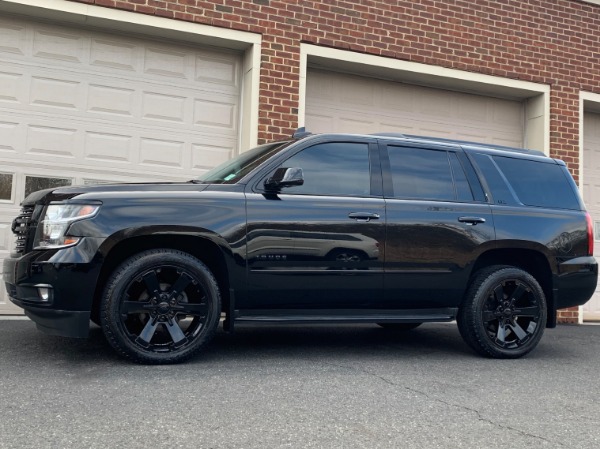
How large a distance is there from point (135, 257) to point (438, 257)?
2.44 m

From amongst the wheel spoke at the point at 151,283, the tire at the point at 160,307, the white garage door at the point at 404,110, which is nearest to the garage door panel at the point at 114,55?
the white garage door at the point at 404,110

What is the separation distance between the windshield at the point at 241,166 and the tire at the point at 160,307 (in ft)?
2.58

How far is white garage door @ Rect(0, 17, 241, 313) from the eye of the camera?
24.2 feet

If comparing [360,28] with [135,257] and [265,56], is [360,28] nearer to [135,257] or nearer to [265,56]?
[265,56]

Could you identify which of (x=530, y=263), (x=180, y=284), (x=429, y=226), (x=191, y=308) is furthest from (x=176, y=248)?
(x=530, y=263)

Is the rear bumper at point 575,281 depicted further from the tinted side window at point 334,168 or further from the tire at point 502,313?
the tinted side window at point 334,168

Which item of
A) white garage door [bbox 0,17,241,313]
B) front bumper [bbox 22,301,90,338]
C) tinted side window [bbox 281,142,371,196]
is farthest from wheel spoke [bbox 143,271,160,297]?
white garage door [bbox 0,17,241,313]

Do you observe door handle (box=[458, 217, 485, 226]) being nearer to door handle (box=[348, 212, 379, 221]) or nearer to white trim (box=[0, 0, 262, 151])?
door handle (box=[348, 212, 379, 221])

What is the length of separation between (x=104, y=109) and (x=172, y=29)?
1264mm

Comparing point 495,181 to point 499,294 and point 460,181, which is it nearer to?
point 460,181

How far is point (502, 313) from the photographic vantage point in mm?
5566

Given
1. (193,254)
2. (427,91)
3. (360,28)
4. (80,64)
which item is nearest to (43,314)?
(193,254)

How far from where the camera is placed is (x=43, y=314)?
4.44m

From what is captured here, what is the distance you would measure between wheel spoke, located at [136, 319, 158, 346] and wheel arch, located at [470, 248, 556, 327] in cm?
283
